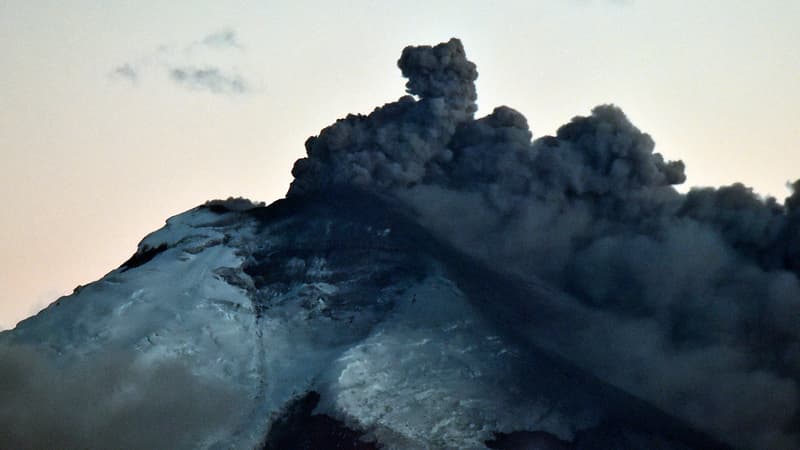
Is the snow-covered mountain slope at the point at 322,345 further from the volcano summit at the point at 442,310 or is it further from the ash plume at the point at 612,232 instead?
the ash plume at the point at 612,232

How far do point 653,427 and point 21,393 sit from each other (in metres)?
28.3

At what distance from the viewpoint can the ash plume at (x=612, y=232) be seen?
80.6 metres

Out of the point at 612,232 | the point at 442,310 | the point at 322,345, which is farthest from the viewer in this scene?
the point at 612,232

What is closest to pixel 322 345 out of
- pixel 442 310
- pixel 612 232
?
pixel 442 310

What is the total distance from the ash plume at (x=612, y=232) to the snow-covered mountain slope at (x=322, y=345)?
176 cm

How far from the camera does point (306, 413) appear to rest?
253 ft

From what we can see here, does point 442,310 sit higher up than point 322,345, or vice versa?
point 322,345

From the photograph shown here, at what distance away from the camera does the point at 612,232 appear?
86.2 m

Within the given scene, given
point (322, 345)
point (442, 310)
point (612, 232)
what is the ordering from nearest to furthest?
point (322, 345)
point (442, 310)
point (612, 232)

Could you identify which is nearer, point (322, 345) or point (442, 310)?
point (322, 345)

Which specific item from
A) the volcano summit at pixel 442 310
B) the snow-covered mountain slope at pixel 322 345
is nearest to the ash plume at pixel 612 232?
the volcano summit at pixel 442 310

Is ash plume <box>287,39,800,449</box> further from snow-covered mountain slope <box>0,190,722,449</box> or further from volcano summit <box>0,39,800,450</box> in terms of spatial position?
snow-covered mountain slope <box>0,190,722,449</box>

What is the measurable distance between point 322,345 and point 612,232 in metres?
15.5

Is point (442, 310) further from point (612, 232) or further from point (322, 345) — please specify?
point (612, 232)
